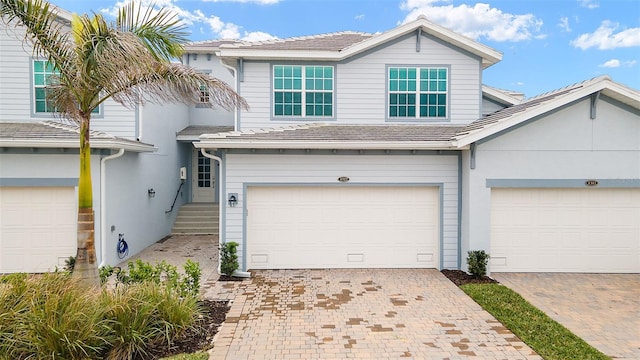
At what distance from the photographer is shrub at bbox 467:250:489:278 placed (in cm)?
848

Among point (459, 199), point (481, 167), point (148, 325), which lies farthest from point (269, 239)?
point (481, 167)

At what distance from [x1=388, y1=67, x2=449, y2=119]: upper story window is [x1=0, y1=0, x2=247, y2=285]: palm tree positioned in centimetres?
536

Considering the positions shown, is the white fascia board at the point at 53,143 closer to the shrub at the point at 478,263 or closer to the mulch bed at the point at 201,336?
the mulch bed at the point at 201,336

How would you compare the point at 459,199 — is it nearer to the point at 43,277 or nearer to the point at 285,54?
the point at 285,54

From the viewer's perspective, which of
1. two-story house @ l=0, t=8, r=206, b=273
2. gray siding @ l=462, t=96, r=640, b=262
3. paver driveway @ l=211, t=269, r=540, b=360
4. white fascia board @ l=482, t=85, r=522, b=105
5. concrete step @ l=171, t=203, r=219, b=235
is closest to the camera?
paver driveway @ l=211, t=269, r=540, b=360

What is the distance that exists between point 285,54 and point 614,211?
30.8 feet

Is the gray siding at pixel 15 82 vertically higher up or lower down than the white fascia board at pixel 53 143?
higher up

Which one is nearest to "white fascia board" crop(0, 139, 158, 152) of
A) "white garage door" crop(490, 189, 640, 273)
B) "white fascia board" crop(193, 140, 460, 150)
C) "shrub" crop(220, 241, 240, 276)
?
"white fascia board" crop(193, 140, 460, 150)

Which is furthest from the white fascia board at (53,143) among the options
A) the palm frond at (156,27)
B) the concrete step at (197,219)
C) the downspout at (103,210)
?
the concrete step at (197,219)

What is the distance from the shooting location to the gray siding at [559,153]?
8.59 metres

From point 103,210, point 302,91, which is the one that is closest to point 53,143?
point 103,210

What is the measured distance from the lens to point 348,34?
12.3 m

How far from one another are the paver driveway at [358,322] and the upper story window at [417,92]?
469 cm

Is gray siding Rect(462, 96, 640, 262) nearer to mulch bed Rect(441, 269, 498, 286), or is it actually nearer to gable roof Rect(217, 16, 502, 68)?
mulch bed Rect(441, 269, 498, 286)
